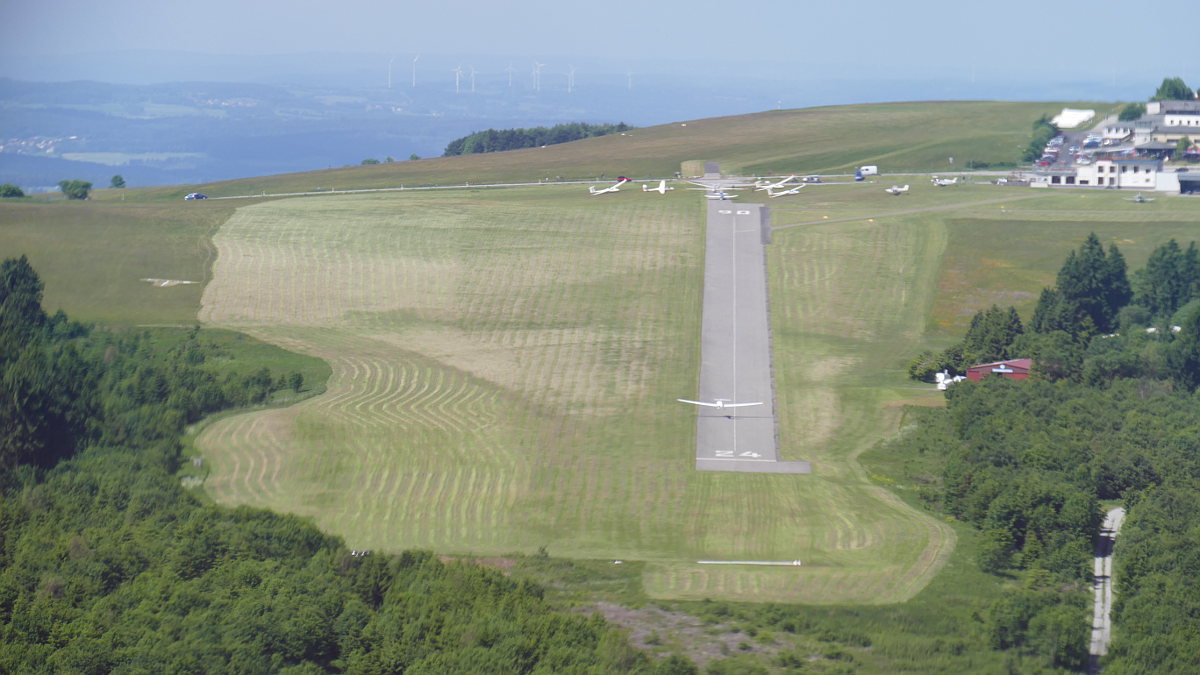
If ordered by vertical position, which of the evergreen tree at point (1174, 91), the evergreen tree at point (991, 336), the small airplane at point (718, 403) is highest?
the evergreen tree at point (1174, 91)

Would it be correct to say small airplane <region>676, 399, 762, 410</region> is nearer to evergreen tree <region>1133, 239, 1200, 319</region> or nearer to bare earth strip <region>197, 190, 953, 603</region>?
bare earth strip <region>197, 190, 953, 603</region>

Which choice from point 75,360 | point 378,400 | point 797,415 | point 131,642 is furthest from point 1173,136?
point 131,642

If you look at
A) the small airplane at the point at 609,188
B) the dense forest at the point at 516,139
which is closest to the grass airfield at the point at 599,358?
the small airplane at the point at 609,188

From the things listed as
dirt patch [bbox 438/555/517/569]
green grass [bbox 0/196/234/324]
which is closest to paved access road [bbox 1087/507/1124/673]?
dirt patch [bbox 438/555/517/569]

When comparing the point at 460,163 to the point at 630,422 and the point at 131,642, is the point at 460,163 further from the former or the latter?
the point at 131,642

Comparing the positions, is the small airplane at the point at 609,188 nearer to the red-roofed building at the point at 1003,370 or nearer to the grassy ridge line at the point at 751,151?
the grassy ridge line at the point at 751,151

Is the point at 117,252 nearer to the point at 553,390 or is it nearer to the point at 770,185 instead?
the point at 553,390
